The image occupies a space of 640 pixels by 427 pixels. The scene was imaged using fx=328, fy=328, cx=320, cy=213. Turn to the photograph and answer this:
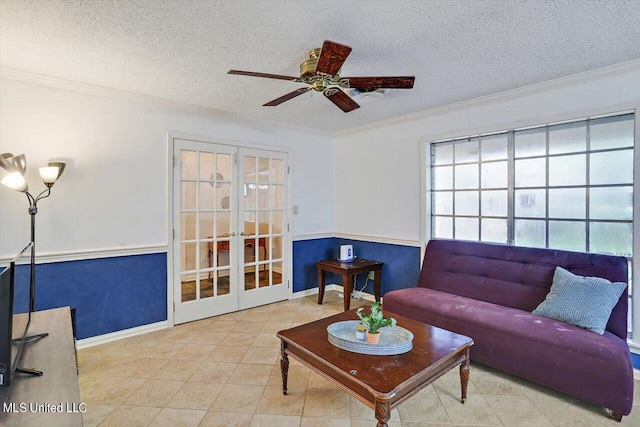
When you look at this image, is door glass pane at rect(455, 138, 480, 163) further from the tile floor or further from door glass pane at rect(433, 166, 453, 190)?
the tile floor

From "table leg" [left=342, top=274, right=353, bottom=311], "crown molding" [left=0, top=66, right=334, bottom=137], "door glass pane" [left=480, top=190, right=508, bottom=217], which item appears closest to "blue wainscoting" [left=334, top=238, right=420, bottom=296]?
"table leg" [left=342, top=274, right=353, bottom=311]

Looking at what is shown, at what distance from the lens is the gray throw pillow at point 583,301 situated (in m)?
2.19

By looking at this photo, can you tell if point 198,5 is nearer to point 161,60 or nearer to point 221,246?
point 161,60

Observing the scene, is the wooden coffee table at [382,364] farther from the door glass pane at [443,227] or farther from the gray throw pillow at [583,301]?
the door glass pane at [443,227]

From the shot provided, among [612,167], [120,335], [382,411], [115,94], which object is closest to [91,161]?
[115,94]

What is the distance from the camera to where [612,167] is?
2582 millimetres

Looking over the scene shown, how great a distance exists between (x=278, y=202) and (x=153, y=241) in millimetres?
1550

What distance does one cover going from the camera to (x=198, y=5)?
5.70 ft

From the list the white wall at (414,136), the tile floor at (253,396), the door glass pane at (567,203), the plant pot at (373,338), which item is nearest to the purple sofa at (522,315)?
the tile floor at (253,396)

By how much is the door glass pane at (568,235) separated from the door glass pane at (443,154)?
1182 mm

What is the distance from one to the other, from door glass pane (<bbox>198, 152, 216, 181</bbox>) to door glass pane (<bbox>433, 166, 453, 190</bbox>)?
252 centimetres

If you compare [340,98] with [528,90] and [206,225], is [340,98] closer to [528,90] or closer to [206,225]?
[528,90]

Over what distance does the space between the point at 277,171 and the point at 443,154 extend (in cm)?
202

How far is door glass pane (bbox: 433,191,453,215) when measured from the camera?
143 inches
